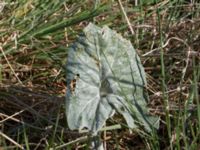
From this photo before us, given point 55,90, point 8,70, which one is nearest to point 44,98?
point 55,90

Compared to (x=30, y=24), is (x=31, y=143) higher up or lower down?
lower down

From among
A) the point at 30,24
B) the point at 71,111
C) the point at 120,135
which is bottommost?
the point at 120,135

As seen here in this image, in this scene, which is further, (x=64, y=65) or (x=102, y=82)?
(x=64, y=65)

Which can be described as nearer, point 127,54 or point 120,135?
point 127,54

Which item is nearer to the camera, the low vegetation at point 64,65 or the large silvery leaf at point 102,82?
the large silvery leaf at point 102,82

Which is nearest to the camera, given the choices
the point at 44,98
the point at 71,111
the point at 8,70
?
the point at 71,111

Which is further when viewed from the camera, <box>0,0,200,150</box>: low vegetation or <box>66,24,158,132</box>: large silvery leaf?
<box>0,0,200,150</box>: low vegetation

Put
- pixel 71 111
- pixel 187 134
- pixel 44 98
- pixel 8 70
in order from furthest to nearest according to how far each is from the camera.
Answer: pixel 8 70 < pixel 44 98 < pixel 187 134 < pixel 71 111

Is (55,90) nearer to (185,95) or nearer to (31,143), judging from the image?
(31,143)
